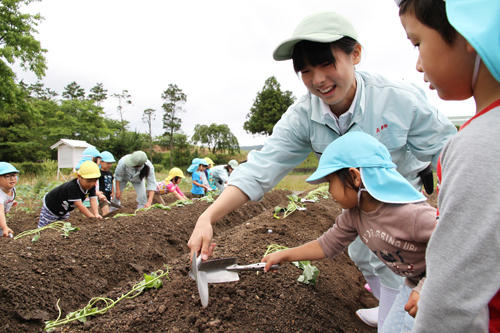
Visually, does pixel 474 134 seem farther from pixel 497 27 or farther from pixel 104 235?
pixel 104 235

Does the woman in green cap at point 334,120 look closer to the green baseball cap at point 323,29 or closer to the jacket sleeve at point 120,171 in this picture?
the green baseball cap at point 323,29

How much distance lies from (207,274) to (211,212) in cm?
40

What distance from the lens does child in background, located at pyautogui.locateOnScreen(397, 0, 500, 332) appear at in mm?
498

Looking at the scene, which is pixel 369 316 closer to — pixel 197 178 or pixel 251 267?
pixel 251 267

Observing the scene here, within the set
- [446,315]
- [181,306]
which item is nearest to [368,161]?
[446,315]

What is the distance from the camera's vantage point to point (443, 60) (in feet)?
2.11

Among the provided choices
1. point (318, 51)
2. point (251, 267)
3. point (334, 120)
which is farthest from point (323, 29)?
point (251, 267)

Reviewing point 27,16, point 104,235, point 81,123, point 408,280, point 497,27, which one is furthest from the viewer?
point 81,123

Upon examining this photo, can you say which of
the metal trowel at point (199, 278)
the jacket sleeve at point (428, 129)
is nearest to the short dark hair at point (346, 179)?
the jacket sleeve at point (428, 129)

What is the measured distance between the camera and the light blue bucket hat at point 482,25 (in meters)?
0.49

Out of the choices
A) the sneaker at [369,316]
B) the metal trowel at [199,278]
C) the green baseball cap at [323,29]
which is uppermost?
the green baseball cap at [323,29]

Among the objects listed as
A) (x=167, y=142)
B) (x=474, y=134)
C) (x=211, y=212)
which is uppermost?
(x=474, y=134)

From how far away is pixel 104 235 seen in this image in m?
3.70

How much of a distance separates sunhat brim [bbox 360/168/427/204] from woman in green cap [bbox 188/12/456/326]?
1.78 ft
